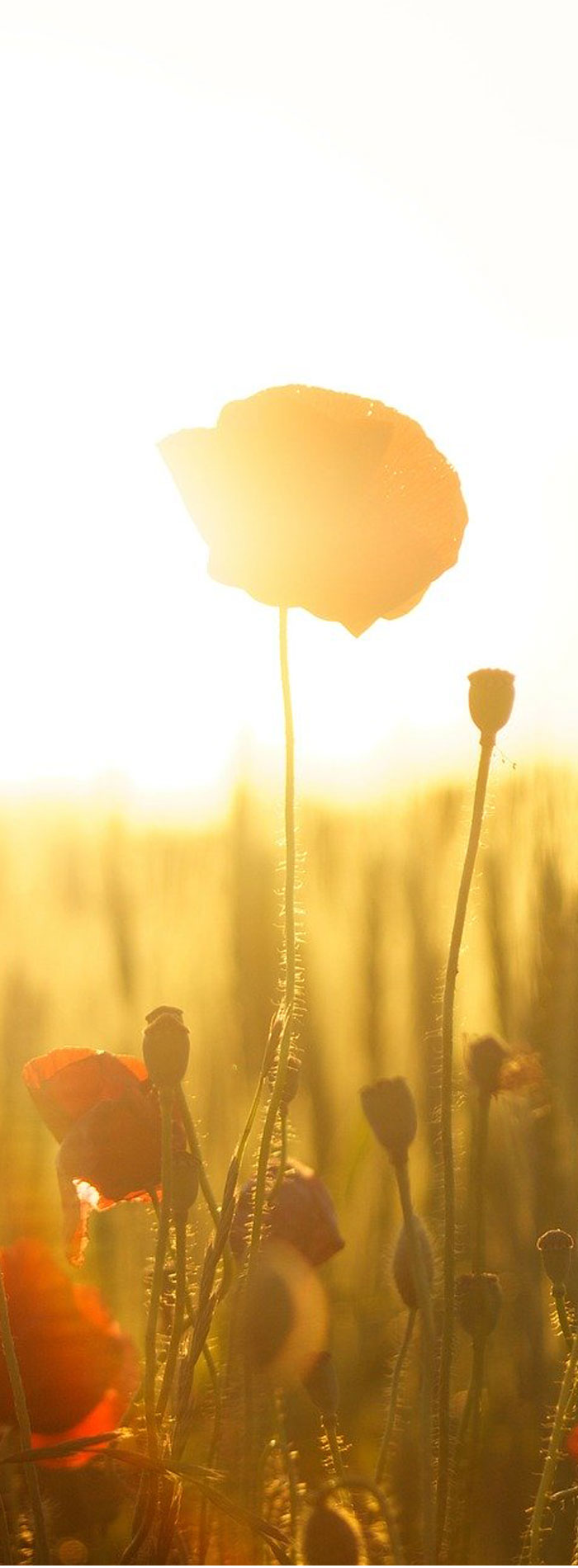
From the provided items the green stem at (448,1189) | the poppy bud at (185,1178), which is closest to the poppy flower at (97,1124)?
the poppy bud at (185,1178)

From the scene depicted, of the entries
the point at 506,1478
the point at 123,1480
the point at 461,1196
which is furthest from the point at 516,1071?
the point at 123,1480

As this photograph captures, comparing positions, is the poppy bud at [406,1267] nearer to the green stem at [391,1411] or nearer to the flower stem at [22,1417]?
the green stem at [391,1411]

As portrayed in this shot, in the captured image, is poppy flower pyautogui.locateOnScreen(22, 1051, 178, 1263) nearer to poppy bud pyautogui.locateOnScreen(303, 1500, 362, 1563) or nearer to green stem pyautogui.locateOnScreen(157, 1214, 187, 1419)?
green stem pyautogui.locateOnScreen(157, 1214, 187, 1419)

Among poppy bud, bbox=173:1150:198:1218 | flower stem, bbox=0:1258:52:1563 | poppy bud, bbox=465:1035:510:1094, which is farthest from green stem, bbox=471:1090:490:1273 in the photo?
flower stem, bbox=0:1258:52:1563

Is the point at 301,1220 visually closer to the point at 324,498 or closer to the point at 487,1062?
the point at 487,1062

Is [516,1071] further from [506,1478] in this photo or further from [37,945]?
[37,945]

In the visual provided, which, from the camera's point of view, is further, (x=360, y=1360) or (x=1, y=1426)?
(x=360, y=1360)
